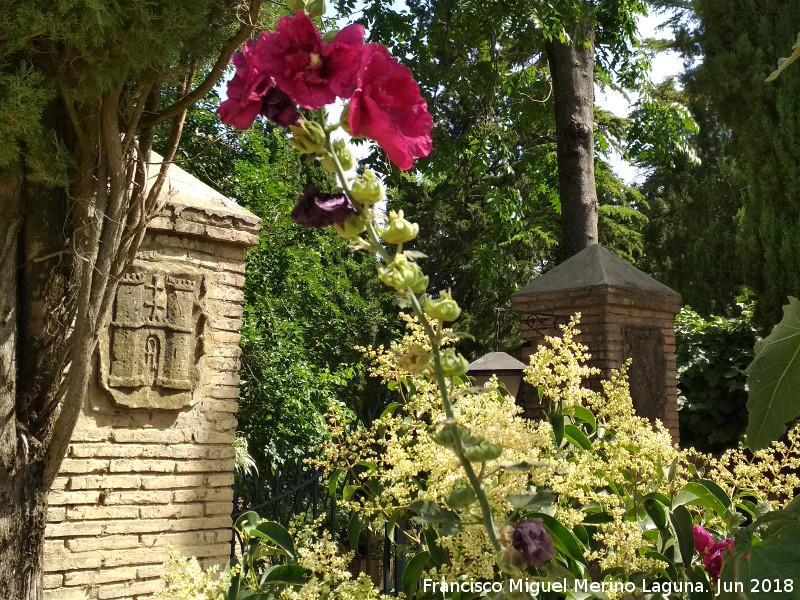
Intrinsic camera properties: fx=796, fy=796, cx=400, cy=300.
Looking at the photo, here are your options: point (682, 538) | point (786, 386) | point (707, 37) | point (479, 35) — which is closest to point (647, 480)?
point (682, 538)

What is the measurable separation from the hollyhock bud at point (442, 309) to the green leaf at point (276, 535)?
0.87 m

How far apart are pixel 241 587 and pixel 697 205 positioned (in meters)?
19.3

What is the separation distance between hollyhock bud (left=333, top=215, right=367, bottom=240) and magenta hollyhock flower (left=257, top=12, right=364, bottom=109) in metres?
0.11

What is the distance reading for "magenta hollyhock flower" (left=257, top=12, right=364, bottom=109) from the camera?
770 mm

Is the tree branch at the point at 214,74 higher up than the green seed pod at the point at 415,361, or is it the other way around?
the tree branch at the point at 214,74

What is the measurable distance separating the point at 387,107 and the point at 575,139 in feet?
25.3

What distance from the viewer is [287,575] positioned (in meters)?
1.34

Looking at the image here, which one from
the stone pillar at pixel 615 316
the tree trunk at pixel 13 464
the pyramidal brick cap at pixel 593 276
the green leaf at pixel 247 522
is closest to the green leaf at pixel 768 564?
the green leaf at pixel 247 522

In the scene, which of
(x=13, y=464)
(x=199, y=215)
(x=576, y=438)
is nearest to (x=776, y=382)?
(x=576, y=438)

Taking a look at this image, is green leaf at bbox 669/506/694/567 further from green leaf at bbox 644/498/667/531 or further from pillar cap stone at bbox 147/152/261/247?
pillar cap stone at bbox 147/152/261/247

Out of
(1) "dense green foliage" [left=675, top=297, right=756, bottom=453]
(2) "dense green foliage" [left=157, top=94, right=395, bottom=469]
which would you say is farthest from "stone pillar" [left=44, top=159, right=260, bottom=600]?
(1) "dense green foliage" [left=675, top=297, right=756, bottom=453]

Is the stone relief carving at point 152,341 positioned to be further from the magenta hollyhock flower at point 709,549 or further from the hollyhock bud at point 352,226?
the hollyhock bud at point 352,226

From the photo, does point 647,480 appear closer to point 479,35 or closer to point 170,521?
point 170,521

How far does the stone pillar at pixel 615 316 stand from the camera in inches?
230
